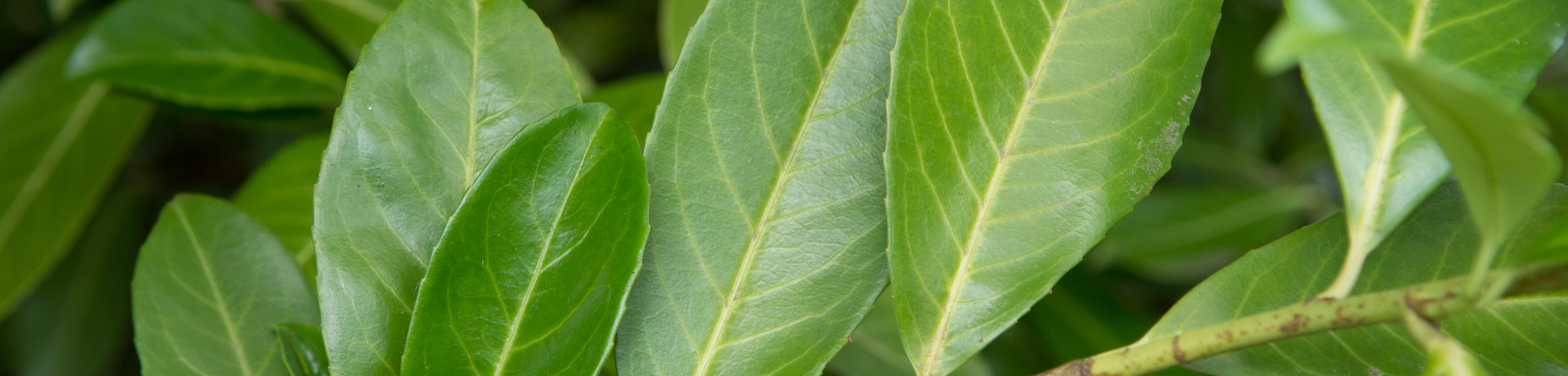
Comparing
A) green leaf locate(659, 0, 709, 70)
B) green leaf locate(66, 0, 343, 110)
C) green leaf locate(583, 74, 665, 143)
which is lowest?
green leaf locate(583, 74, 665, 143)

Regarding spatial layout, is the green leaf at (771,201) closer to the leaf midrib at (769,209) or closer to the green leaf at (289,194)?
the leaf midrib at (769,209)

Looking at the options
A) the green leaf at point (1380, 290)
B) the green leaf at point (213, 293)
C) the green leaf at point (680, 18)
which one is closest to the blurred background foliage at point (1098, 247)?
the green leaf at point (680, 18)

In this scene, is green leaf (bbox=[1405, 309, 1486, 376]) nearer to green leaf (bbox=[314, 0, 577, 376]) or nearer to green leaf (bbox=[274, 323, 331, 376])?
green leaf (bbox=[314, 0, 577, 376])

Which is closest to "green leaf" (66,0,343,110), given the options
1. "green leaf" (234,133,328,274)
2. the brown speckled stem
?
"green leaf" (234,133,328,274)

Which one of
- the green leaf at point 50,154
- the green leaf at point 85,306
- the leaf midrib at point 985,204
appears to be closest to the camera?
the leaf midrib at point 985,204

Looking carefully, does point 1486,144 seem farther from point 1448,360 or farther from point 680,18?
point 680,18

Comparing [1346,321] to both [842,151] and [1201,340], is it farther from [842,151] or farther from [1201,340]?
[842,151]

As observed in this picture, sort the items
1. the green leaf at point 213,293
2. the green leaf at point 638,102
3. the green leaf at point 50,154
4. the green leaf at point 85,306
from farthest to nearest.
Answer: the green leaf at point 85,306
the green leaf at point 50,154
the green leaf at point 638,102
the green leaf at point 213,293

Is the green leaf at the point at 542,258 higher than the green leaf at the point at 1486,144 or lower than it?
lower
